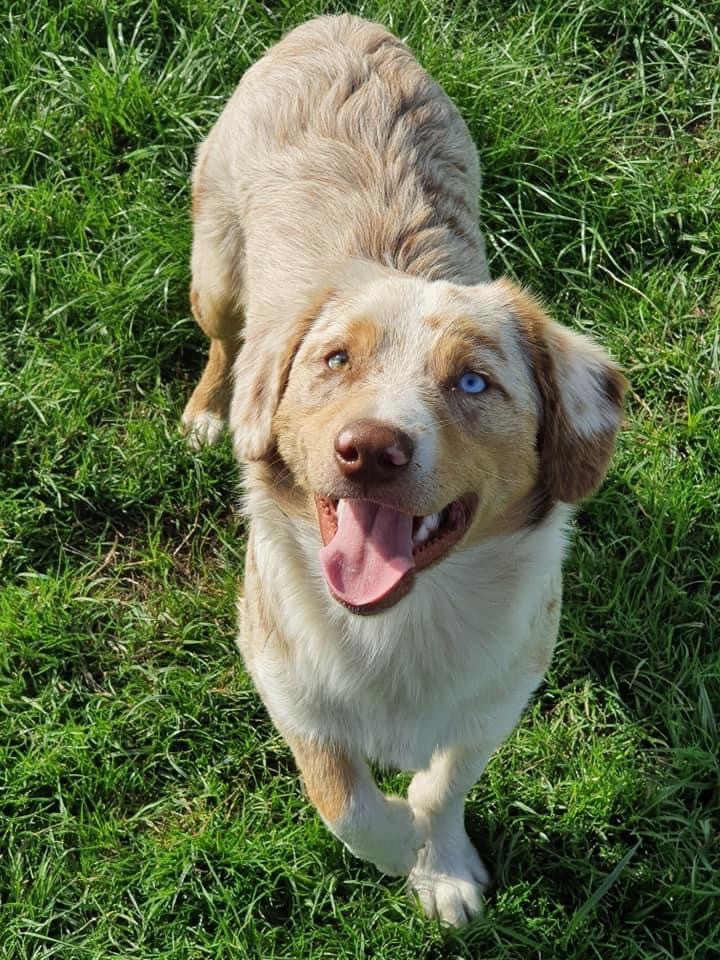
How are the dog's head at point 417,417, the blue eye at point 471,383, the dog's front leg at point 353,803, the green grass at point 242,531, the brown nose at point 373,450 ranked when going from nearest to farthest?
the brown nose at point 373,450 < the dog's head at point 417,417 < the blue eye at point 471,383 < the dog's front leg at point 353,803 < the green grass at point 242,531

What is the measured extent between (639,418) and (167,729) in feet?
7.72

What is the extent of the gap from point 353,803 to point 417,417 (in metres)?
1.33

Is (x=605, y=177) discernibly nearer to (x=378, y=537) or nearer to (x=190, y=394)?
(x=190, y=394)

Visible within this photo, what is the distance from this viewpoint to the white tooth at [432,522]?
A: 3.25m

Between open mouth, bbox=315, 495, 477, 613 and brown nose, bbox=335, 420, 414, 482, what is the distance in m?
0.23

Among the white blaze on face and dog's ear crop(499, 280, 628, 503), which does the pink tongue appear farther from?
dog's ear crop(499, 280, 628, 503)

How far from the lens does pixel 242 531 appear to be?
517cm

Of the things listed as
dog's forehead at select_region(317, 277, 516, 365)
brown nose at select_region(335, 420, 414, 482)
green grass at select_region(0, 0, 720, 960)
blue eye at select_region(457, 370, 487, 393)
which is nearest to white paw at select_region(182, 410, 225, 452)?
green grass at select_region(0, 0, 720, 960)

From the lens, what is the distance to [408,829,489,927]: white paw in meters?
4.27

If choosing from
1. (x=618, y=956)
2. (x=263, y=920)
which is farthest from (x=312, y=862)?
(x=618, y=956)

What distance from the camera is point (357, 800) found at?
3777 mm

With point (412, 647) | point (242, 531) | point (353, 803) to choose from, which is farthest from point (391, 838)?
point (242, 531)

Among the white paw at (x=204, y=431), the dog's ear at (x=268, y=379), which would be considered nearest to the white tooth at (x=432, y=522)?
the dog's ear at (x=268, y=379)

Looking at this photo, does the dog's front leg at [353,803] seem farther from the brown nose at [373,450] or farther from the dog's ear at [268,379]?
the brown nose at [373,450]
